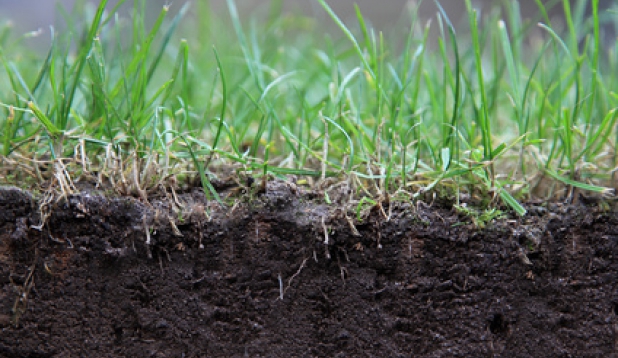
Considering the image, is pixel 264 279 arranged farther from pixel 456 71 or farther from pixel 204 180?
pixel 456 71

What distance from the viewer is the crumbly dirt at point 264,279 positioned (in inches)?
24.4

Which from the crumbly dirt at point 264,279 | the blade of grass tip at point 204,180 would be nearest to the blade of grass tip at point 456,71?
the crumbly dirt at point 264,279

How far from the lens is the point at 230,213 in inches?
25.0

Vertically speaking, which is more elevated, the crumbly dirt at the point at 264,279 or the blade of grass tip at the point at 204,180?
the blade of grass tip at the point at 204,180

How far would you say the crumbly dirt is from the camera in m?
0.62

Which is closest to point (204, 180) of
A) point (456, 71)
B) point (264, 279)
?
point (264, 279)

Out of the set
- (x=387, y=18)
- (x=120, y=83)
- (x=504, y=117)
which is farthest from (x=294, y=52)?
(x=387, y=18)

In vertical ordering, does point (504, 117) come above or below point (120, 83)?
below

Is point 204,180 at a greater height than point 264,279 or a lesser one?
greater

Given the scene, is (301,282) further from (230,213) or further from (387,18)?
(387,18)

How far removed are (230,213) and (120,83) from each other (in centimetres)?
31

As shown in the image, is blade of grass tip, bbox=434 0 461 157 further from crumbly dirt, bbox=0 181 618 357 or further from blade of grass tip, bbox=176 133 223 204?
blade of grass tip, bbox=176 133 223 204

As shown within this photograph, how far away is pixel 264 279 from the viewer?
25.0 inches

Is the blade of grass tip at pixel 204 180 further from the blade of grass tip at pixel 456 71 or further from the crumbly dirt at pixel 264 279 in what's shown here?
the blade of grass tip at pixel 456 71
